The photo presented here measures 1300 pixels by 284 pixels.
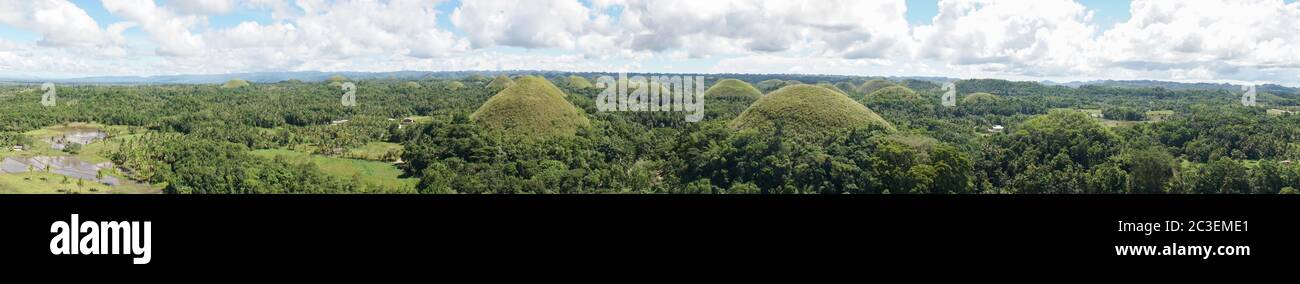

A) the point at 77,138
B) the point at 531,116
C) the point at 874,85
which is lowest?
the point at 77,138

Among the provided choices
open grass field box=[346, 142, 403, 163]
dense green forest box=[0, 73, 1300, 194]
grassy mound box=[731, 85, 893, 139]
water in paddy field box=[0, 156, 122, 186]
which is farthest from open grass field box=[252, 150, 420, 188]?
grassy mound box=[731, 85, 893, 139]

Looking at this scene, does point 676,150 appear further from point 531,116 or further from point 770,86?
point 770,86

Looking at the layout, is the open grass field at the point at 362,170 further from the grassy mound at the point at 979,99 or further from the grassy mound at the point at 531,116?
the grassy mound at the point at 979,99

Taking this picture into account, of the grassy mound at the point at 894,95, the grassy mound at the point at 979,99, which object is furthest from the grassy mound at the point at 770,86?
the grassy mound at the point at 979,99

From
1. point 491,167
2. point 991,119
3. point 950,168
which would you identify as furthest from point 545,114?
point 991,119

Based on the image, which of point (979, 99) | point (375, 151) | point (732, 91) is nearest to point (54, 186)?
point (375, 151)

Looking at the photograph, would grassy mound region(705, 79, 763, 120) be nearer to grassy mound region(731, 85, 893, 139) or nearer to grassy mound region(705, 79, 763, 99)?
grassy mound region(705, 79, 763, 99)
